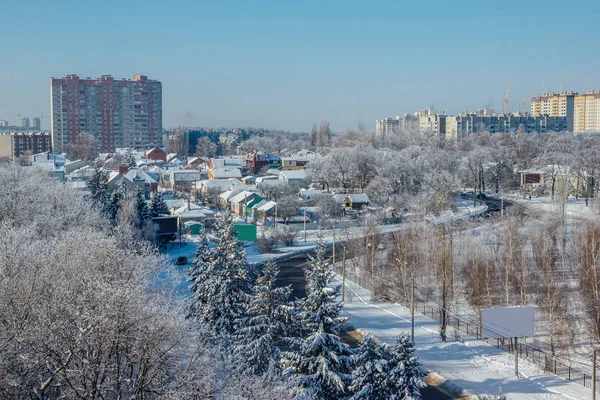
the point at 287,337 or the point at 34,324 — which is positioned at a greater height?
the point at 34,324

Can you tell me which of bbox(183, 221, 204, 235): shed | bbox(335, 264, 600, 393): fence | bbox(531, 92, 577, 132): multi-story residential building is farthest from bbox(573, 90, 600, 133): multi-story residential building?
bbox(335, 264, 600, 393): fence

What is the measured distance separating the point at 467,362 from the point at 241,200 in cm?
1926

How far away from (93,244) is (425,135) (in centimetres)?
4779

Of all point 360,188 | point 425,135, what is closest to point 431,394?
point 360,188

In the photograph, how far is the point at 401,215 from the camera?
2922 cm

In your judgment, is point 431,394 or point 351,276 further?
point 351,276

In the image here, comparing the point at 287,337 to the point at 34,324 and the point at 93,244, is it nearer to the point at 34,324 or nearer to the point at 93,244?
the point at 34,324

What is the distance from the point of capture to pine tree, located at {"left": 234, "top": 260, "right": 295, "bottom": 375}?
973cm

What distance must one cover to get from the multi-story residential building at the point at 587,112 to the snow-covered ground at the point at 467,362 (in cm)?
7020

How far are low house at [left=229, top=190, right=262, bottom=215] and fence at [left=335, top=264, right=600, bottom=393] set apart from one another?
1508 cm

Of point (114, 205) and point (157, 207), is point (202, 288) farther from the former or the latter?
point (157, 207)

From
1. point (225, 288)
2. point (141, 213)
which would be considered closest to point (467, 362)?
point (225, 288)

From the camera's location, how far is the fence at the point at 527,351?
11.2 m

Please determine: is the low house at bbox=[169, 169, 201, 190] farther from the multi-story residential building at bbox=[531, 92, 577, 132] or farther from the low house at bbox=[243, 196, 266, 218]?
the multi-story residential building at bbox=[531, 92, 577, 132]
